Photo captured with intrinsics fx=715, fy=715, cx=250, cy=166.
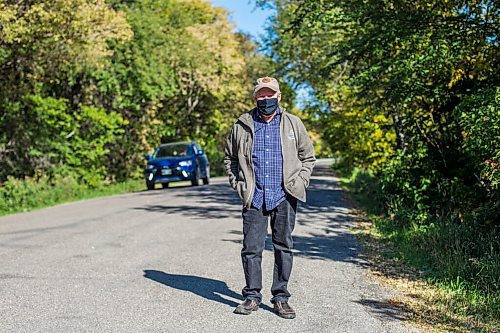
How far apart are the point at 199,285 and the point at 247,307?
148cm

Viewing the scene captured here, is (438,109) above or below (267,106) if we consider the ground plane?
above

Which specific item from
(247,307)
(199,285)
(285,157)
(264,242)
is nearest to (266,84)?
(285,157)

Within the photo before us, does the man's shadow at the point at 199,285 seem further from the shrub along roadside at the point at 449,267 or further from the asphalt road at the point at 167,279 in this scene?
the shrub along roadside at the point at 449,267

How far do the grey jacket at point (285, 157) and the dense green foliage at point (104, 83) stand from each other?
12.9 meters

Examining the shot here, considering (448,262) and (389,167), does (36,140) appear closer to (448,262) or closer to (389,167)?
(389,167)

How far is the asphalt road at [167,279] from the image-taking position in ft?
20.0

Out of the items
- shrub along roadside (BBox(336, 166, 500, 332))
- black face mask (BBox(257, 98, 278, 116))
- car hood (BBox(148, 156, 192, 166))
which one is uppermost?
black face mask (BBox(257, 98, 278, 116))

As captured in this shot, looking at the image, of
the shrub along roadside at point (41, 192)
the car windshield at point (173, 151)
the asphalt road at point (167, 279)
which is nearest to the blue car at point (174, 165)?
the car windshield at point (173, 151)

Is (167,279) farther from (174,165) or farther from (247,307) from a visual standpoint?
(174,165)

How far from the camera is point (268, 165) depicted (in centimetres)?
636

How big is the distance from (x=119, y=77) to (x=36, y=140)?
6131 millimetres

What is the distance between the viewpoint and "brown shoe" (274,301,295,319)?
20.3 feet

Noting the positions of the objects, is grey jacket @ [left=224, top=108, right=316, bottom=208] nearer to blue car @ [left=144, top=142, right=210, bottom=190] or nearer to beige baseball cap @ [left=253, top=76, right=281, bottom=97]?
beige baseball cap @ [left=253, top=76, right=281, bottom=97]

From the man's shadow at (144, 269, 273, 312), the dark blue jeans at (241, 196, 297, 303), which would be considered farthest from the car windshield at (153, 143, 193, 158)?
the dark blue jeans at (241, 196, 297, 303)
